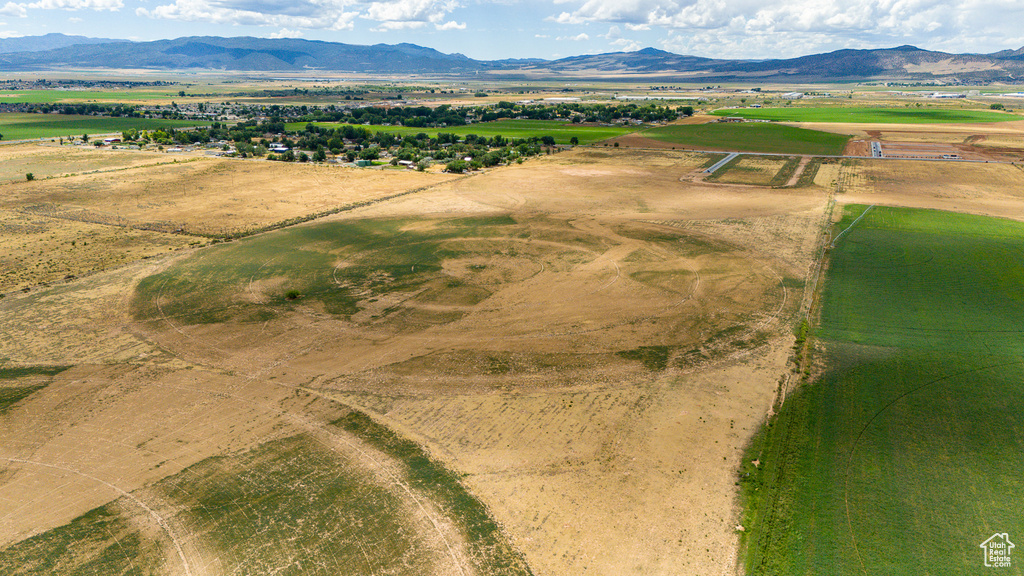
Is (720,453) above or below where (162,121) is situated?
below

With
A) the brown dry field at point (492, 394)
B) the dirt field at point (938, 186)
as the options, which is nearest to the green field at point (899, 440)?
the brown dry field at point (492, 394)

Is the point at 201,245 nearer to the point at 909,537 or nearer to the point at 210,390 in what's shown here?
the point at 210,390

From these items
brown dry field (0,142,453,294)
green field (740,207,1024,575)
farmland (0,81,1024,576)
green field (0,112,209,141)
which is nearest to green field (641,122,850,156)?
farmland (0,81,1024,576)

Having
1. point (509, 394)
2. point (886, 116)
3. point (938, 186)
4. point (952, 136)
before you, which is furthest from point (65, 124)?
point (886, 116)

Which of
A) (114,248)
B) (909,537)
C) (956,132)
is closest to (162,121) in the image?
(114,248)

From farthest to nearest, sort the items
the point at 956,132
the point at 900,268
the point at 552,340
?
the point at 956,132, the point at 900,268, the point at 552,340

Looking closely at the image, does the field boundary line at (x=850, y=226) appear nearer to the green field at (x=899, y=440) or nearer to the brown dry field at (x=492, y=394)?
the brown dry field at (x=492, y=394)

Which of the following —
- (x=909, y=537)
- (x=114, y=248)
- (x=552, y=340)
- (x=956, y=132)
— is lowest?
(x=909, y=537)
